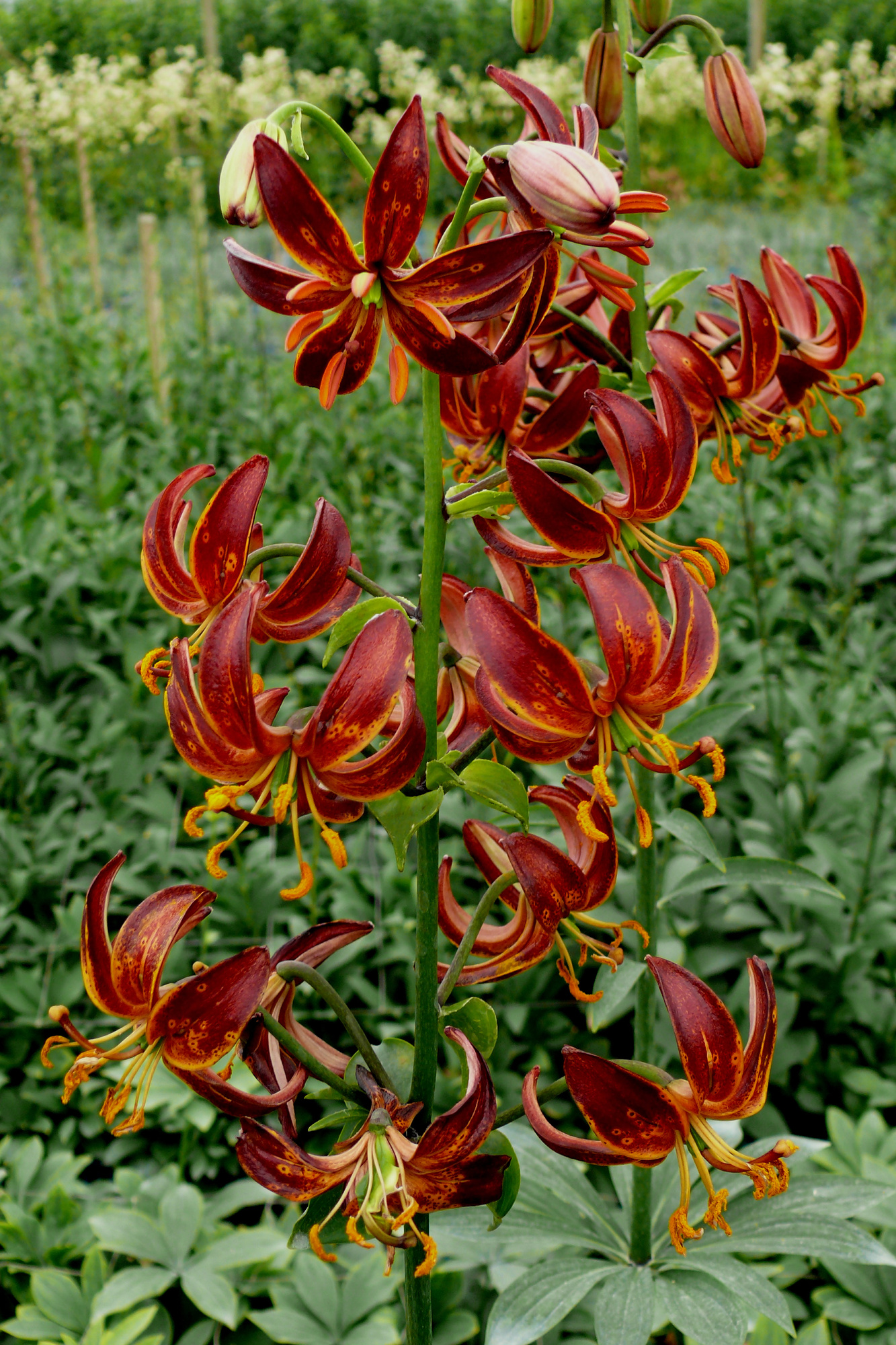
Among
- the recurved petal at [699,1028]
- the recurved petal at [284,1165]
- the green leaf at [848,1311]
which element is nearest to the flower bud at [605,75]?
the recurved petal at [699,1028]

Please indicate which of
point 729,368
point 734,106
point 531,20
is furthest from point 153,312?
point 729,368

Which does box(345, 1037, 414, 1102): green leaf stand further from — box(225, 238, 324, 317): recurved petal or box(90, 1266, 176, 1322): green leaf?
box(90, 1266, 176, 1322): green leaf

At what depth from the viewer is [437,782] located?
67 centimetres

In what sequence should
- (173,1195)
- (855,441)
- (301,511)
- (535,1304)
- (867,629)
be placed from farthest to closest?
(855,441), (301,511), (867,629), (173,1195), (535,1304)

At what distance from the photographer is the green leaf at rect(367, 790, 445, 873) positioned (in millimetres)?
658

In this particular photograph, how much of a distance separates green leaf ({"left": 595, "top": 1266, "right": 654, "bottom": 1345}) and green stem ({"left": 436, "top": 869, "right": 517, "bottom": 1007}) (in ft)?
1.20

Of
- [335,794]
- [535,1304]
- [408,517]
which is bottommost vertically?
[535,1304]

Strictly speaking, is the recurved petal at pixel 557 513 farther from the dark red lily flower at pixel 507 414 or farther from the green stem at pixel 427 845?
the dark red lily flower at pixel 507 414

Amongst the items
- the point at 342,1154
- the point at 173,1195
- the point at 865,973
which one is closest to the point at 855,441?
the point at 865,973

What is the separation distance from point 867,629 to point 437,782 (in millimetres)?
1824

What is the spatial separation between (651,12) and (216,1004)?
0.99 meters

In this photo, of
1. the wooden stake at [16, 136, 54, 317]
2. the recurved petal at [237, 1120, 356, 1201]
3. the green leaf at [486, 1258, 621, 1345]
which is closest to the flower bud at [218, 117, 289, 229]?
the recurved petal at [237, 1120, 356, 1201]

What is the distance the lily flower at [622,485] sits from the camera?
65 centimetres

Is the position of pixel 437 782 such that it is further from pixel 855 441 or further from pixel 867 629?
pixel 855 441
